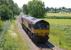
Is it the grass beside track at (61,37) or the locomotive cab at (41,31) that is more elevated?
the locomotive cab at (41,31)

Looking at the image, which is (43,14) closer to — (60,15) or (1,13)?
(60,15)

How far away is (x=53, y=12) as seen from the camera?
75.4 meters

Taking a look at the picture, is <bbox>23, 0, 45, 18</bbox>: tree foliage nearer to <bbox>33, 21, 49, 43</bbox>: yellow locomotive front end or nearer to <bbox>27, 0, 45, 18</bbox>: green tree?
<bbox>27, 0, 45, 18</bbox>: green tree

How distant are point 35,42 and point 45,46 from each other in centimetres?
170

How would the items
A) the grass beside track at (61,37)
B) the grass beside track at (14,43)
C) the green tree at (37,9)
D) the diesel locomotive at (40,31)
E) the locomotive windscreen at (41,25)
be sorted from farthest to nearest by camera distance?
the green tree at (37,9), the grass beside track at (61,37), the locomotive windscreen at (41,25), the diesel locomotive at (40,31), the grass beside track at (14,43)

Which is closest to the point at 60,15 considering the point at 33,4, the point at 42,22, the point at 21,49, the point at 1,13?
the point at 33,4

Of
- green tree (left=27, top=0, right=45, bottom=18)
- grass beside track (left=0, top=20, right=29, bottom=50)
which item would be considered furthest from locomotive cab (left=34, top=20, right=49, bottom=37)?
green tree (left=27, top=0, right=45, bottom=18)

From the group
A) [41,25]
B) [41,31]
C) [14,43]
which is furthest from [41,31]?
[14,43]

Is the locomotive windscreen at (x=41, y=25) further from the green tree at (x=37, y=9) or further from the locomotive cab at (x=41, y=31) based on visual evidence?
the green tree at (x=37, y=9)

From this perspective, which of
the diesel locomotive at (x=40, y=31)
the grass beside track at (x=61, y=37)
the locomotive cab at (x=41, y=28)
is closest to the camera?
the diesel locomotive at (x=40, y=31)

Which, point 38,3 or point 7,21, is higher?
point 38,3

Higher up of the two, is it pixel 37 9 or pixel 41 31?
pixel 41 31

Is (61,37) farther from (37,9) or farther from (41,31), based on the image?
(37,9)

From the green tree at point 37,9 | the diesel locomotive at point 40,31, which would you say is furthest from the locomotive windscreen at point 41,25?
the green tree at point 37,9
